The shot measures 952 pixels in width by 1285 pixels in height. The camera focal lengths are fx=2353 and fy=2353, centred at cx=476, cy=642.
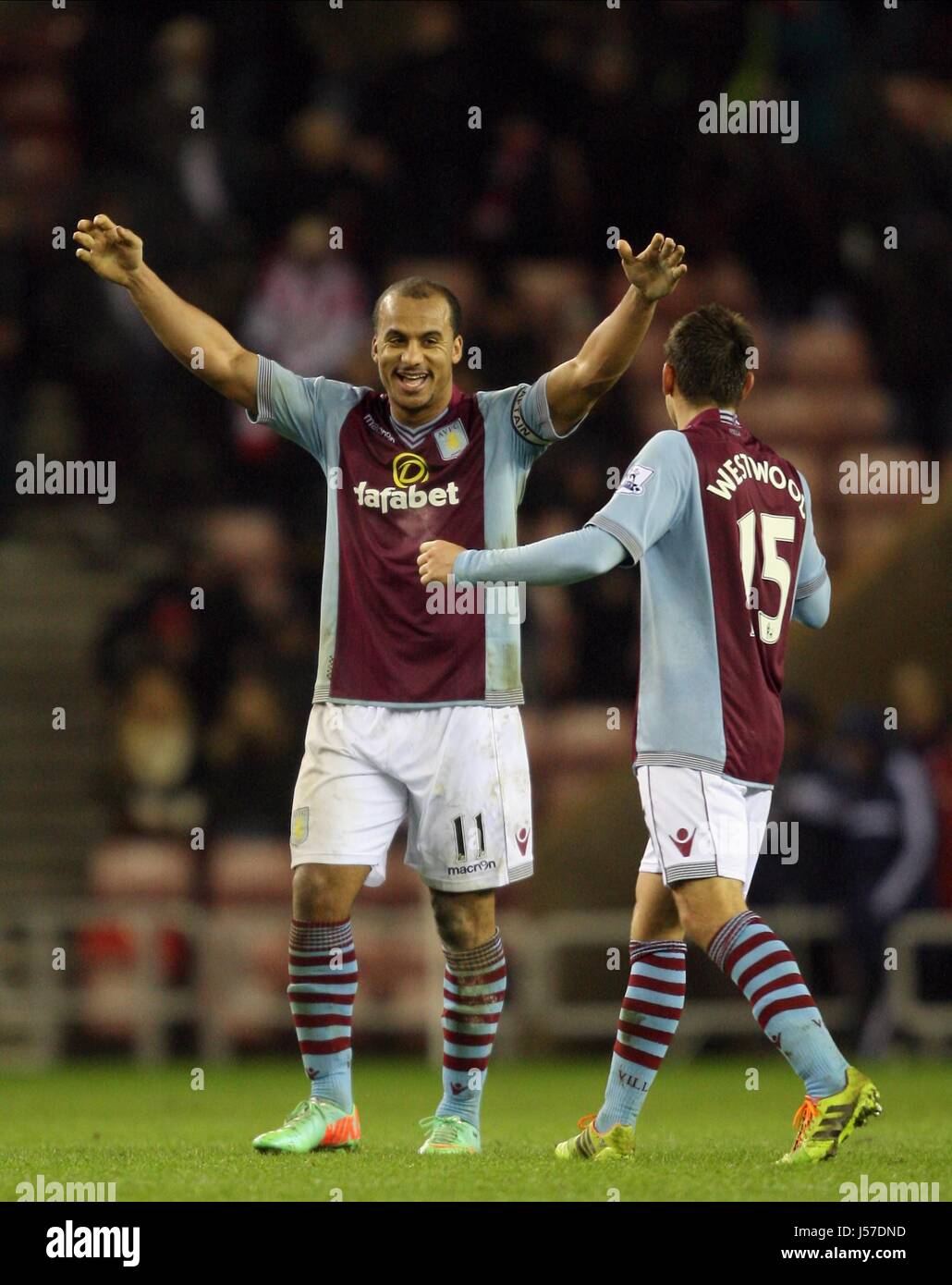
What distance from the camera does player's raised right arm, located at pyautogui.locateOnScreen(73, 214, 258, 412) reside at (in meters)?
6.79

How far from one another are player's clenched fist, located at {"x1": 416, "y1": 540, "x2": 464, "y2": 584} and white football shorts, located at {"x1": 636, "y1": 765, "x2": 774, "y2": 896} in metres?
0.80

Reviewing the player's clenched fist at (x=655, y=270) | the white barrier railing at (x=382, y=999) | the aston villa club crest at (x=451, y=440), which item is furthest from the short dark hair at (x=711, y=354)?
the white barrier railing at (x=382, y=999)

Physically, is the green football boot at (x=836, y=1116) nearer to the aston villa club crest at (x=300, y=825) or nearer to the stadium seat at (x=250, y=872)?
the aston villa club crest at (x=300, y=825)

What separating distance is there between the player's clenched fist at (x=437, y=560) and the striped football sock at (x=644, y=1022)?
4.20ft

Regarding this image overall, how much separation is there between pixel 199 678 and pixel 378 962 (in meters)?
2.17

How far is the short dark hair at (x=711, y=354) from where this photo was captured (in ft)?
21.2

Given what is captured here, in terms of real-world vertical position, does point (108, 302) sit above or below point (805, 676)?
above

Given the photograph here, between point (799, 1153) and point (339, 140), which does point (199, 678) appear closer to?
point (339, 140)

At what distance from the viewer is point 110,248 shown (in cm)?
680

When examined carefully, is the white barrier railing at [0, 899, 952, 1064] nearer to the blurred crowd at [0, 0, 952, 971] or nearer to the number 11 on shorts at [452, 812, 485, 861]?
the blurred crowd at [0, 0, 952, 971]

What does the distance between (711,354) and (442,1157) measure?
2.31 meters

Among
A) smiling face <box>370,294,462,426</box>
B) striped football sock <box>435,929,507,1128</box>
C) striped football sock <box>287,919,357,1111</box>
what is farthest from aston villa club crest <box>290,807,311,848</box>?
smiling face <box>370,294,462,426</box>
